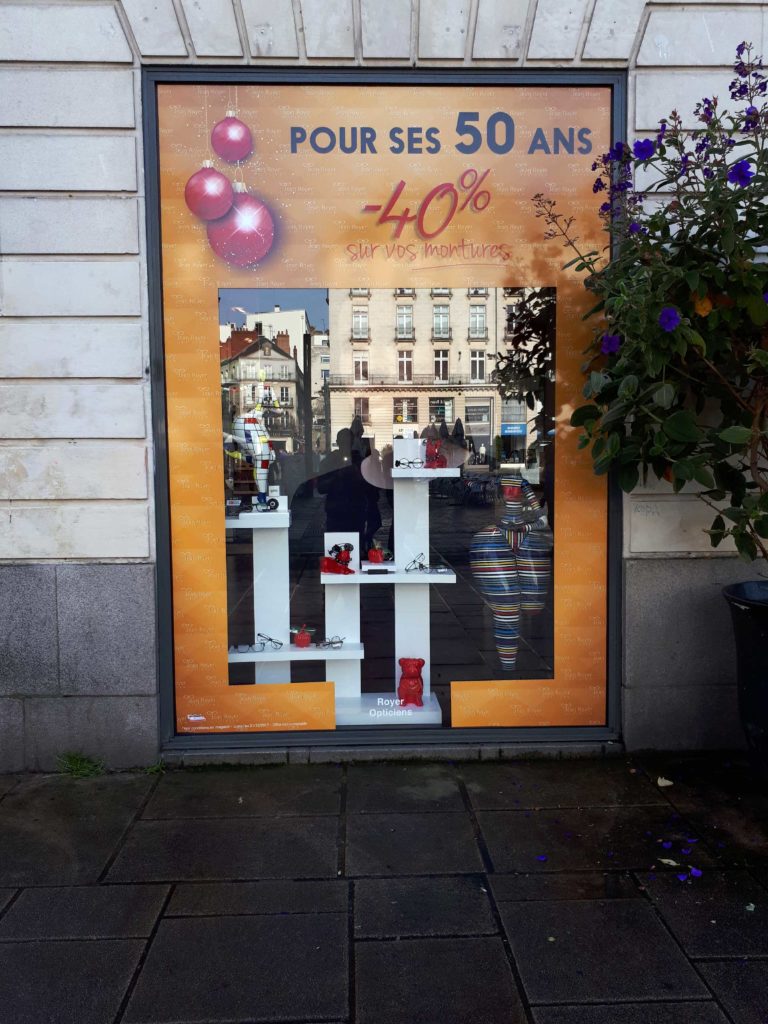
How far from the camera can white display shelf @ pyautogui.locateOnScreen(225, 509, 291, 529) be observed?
4.84m

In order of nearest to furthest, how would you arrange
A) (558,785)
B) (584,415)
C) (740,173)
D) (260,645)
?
(740,173)
(584,415)
(558,785)
(260,645)

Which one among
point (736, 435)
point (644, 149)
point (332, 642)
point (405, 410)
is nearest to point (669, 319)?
point (736, 435)

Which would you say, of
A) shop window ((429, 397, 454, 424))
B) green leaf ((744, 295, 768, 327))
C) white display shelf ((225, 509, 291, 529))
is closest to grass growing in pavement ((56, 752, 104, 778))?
white display shelf ((225, 509, 291, 529))

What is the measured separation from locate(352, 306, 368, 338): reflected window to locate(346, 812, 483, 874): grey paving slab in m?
2.58

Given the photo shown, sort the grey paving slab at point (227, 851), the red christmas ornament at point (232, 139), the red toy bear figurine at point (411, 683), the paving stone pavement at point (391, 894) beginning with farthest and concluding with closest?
1. the red toy bear figurine at point (411, 683)
2. the red christmas ornament at point (232, 139)
3. the grey paving slab at point (227, 851)
4. the paving stone pavement at point (391, 894)

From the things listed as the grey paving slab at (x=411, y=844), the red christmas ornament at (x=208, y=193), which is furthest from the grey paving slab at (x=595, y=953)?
the red christmas ornament at (x=208, y=193)

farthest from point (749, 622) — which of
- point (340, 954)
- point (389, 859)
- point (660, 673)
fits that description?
point (340, 954)

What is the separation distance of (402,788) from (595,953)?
1.56 meters

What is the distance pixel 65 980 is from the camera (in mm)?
2943

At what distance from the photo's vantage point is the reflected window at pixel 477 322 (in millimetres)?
4852

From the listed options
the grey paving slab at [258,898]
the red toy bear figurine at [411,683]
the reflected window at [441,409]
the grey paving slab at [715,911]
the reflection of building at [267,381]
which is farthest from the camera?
the red toy bear figurine at [411,683]

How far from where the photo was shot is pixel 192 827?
407 centimetres

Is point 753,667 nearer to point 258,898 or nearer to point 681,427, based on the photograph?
point 681,427

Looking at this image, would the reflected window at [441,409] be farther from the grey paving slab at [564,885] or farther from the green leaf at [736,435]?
the grey paving slab at [564,885]
